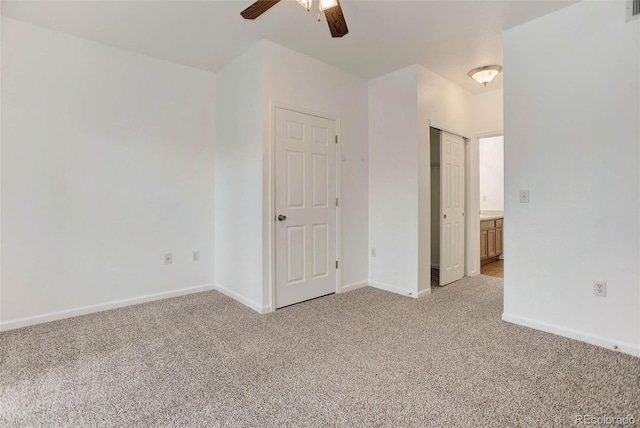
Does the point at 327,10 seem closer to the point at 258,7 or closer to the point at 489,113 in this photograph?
the point at 258,7

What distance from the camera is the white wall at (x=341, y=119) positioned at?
311 centimetres

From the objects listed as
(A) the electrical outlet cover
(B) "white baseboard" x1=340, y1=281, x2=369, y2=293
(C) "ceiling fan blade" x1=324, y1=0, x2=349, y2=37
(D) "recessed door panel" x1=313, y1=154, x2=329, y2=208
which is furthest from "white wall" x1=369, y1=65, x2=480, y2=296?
(C) "ceiling fan blade" x1=324, y1=0, x2=349, y2=37

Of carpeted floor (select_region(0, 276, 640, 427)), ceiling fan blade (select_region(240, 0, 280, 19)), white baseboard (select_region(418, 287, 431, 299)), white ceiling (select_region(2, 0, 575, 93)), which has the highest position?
white ceiling (select_region(2, 0, 575, 93))

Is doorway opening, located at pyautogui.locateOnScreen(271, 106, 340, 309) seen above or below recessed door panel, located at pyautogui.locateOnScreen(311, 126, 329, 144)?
below

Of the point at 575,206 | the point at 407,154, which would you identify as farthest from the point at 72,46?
the point at 575,206

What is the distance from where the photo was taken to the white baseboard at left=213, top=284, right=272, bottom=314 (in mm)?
3091

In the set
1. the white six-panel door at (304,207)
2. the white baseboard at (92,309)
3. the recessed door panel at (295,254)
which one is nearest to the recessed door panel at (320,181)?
the white six-panel door at (304,207)

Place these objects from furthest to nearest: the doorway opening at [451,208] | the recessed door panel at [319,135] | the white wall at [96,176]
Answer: the doorway opening at [451,208] < the recessed door panel at [319,135] < the white wall at [96,176]

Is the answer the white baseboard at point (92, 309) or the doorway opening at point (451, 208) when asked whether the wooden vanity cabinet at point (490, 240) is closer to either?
the doorway opening at point (451, 208)

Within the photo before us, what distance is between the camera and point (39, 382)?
1902mm

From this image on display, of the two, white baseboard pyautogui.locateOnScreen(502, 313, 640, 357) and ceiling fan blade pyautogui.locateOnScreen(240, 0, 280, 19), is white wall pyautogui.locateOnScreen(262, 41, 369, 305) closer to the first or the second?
ceiling fan blade pyautogui.locateOnScreen(240, 0, 280, 19)

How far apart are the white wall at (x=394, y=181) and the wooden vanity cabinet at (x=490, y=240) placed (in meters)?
2.01

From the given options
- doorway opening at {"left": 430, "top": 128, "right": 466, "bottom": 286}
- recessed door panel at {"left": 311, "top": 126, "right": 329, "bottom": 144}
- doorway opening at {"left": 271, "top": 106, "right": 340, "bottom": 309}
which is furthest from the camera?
doorway opening at {"left": 430, "top": 128, "right": 466, "bottom": 286}

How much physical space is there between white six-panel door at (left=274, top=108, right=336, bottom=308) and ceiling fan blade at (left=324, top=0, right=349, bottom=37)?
1.19 meters
